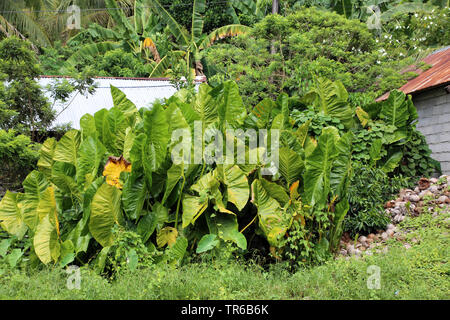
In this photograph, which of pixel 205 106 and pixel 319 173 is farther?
pixel 205 106

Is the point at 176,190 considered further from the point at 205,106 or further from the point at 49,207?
the point at 49,207

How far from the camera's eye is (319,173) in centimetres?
398

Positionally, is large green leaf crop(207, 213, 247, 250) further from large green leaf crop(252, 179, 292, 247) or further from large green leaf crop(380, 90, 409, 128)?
large green leaf crop(380, 90, 409, 128)

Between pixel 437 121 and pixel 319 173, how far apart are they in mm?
3351

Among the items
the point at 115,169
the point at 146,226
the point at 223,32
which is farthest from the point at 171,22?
the point at 146,226

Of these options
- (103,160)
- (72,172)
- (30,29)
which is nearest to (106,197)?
(103,160)

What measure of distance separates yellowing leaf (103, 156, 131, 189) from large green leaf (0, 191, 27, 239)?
1361 millimetres

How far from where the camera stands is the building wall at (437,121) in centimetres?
595

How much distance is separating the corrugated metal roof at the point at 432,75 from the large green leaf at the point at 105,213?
500 centimetres

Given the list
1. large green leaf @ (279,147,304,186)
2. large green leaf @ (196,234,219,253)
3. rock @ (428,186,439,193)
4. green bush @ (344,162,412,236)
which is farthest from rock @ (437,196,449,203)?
large green leaf @ (196,234,219,253)
